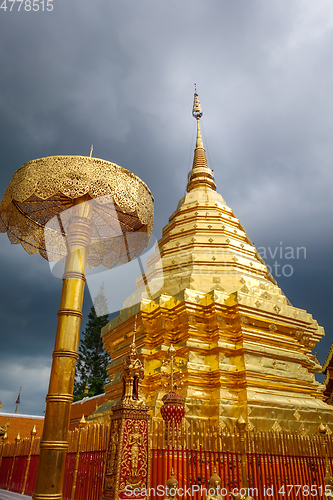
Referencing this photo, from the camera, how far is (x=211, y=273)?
11859 mm

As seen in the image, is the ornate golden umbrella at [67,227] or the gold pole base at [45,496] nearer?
the gold pole base at [45,496]

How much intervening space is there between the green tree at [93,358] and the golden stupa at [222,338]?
1483cm

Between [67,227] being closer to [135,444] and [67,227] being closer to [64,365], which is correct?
[64,365]

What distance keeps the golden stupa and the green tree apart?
14828mm

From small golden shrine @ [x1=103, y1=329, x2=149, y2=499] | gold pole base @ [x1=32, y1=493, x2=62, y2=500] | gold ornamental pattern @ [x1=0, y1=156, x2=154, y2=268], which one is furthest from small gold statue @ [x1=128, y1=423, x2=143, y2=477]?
gold ornamental pattern @ [x1=0, y1=156, x2=154, y2=268]

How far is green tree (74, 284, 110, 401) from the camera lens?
26.1 metres

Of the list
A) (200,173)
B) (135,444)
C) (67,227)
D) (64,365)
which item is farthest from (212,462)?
(200,173)

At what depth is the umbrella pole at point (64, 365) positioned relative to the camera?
433 centimetres

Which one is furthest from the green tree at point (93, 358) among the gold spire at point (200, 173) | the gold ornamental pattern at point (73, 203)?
the gold ornamental pattern at point (73, 203)

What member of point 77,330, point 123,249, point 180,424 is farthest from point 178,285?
point 77,330

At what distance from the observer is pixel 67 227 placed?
581cm

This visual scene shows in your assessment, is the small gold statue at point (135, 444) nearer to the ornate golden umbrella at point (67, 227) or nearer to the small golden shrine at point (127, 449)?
the small golden shrine at point (127, 449)

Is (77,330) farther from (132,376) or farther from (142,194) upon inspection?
(142,194)

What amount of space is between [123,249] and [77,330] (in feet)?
7.35
